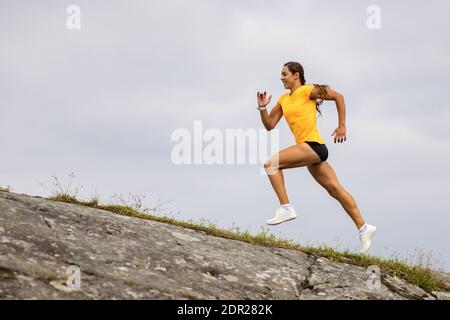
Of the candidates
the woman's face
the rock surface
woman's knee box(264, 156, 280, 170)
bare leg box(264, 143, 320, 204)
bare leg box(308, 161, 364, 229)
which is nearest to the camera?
the rock surface

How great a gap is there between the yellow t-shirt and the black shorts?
5 centimetres

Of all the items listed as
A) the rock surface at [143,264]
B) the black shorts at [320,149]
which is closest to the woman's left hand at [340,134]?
the black shorts at [320,149]

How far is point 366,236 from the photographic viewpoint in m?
9.26

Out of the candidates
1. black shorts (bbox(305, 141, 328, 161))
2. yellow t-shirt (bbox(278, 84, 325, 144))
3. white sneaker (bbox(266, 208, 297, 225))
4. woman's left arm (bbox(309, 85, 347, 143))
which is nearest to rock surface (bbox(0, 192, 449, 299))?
white sneaker (bbox(266, 208, 297, 225))

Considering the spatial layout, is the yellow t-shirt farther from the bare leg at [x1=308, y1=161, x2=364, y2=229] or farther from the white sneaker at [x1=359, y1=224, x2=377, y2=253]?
the white sneaker at [x1=359, y1=224, x2=377, y2=253]

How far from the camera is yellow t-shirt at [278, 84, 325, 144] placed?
29.6 feet

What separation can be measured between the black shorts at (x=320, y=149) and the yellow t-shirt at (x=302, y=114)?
0.18 ft

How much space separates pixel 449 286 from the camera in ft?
28.7

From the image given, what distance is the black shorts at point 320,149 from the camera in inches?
352

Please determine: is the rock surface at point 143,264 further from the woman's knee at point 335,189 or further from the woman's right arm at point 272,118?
the woman's right arm at point 272,118

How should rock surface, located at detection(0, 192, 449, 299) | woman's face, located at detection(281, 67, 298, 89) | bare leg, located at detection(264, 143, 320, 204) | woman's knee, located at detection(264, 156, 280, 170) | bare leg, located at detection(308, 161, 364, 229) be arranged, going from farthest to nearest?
woman's face, located at detection(281, 67, 298, 89) → bare leg, located at detection(308, 161, 364, 229) → woman's knee, located at detection(264, 156, 280, 170) → bare leg, located at detection(264, 143, 320, 204) → rock surface, located at detection(0, 192, 449, 299)
